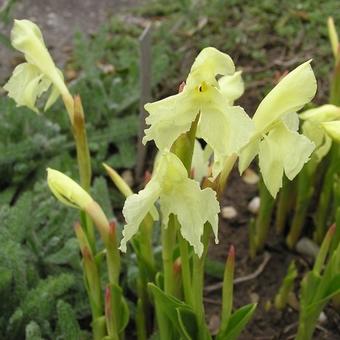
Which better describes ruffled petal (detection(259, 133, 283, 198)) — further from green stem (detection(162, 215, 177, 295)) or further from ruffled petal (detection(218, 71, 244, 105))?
ruffled petal (detection(218, 71, 244, 105))

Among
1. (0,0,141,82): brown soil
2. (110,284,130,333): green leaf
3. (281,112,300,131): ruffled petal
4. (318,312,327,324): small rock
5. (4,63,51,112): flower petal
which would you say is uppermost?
(4,63,51,112): flower petal

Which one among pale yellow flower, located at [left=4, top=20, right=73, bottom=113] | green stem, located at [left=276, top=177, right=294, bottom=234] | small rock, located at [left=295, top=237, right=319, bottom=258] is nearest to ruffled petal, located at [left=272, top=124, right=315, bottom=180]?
pale yellow flower, located at [left=4, top=20, right=73, bottom=113]

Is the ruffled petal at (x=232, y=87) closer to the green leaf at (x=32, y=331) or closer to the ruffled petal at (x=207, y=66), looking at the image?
the ruffled petal at (x=207, y=66)

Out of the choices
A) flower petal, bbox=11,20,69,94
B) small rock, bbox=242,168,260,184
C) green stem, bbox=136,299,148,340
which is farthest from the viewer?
small rock, bbox=242,168,260,184

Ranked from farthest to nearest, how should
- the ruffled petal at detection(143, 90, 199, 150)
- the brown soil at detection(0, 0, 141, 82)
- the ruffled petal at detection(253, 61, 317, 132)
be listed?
the brown soil at detection(0, 0, 141, 82) → the ruffled petal at detection(253, 61, 317, 132) → the ruffled petal at detection(143, 90, 199, 150)

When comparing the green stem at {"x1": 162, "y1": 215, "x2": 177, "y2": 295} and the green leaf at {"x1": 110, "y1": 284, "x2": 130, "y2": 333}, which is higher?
the green stem at {"x1": 162, "y1": 215, "x2": 177, "y2": 295}

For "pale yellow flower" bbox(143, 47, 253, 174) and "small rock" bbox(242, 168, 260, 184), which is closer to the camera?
"pale yellow flower" bbox(143, 47, 253, 174)

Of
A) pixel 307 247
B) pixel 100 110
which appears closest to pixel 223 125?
pixel 307 247
